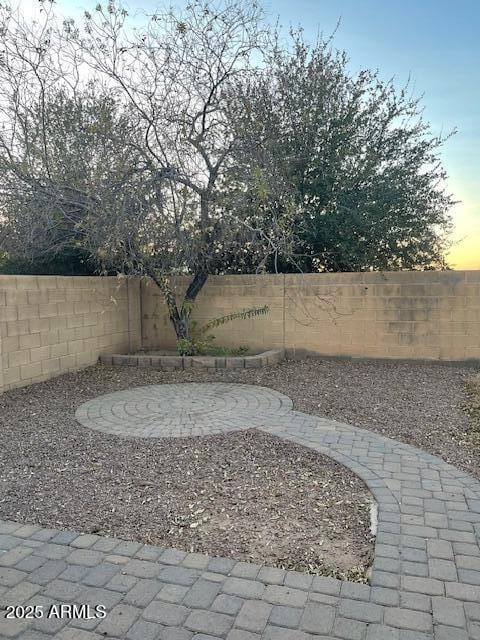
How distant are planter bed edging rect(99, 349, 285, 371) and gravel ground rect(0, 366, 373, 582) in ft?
9.78

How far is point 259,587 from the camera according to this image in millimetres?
2158

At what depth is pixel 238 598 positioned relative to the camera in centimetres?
208

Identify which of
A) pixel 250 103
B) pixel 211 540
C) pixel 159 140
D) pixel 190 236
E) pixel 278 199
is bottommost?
pixel 211 540

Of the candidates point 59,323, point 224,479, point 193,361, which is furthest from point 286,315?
point 224,479

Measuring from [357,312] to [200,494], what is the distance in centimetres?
538

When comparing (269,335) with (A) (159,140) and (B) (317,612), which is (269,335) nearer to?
(A) (159,140)

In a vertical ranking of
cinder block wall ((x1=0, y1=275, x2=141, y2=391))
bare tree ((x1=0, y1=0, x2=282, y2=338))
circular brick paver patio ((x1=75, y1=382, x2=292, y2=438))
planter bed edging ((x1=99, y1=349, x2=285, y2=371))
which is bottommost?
circular brick paver patio ((x1=75, y1=382, x2=292, y2=438))

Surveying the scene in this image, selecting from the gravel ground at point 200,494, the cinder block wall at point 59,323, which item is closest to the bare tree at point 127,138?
the cinder block wall at point 59,323

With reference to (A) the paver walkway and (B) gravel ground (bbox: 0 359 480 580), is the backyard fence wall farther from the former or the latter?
(A) the paver walkway

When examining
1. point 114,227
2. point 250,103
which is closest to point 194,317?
point 114,227

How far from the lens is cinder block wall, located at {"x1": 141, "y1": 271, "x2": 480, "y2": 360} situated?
7382 millimetres

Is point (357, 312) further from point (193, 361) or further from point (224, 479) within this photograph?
point (224, 479)

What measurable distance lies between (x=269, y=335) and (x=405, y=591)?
6.22 meters

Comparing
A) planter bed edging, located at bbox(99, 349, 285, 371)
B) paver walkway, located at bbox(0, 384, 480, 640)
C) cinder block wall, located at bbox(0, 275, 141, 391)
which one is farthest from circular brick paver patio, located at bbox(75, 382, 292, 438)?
paver walkway, located at bbox(0, 384, 480, 640)
